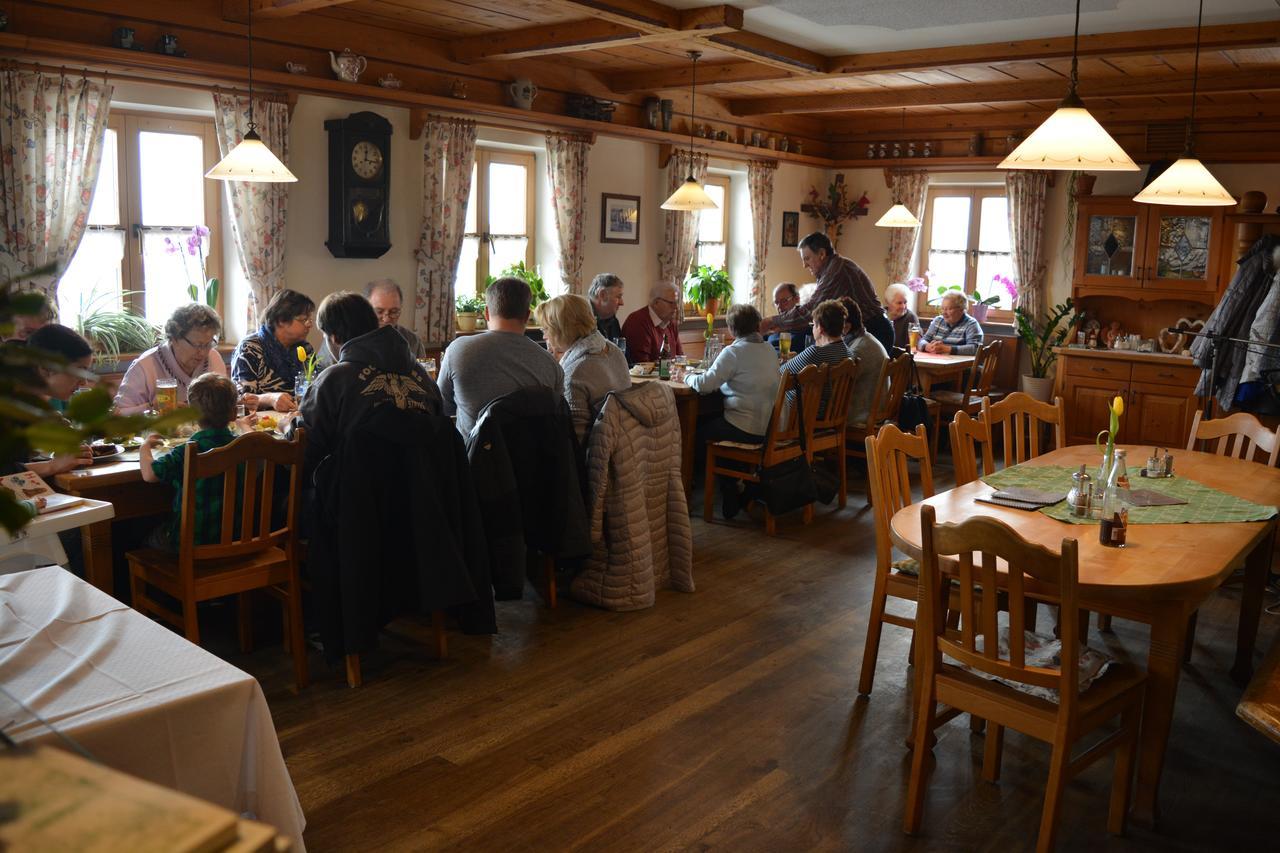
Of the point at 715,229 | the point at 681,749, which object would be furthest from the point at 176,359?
the point at 715,229

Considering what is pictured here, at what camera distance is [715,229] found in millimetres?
9328

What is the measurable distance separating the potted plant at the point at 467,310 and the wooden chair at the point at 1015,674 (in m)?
4.61

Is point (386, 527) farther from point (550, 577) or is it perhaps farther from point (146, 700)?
point (146, 700)

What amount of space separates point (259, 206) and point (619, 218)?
3052mm

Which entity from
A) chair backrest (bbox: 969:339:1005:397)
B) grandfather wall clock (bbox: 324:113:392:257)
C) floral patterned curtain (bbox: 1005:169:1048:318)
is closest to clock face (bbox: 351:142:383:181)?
grandfather wall clock (bbox: 324:113:392:257)

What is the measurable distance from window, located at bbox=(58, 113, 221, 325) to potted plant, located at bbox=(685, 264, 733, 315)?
3794 millimetres

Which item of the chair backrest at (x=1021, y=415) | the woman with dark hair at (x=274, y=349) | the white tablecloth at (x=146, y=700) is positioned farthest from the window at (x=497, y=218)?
the white tablecloth at (x=146, y=700)

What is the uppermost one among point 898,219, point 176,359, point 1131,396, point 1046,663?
point 898,219

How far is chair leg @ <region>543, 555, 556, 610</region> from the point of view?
425cm

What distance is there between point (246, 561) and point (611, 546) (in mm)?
1433

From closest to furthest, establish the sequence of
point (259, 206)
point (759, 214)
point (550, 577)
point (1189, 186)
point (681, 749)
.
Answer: point (681, 749)
point (1189, 186)
point (550, 577)
point (259, 206)
point (759, 214)

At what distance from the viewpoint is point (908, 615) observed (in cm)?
428

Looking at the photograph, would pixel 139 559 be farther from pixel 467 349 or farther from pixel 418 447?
pixel 467 349

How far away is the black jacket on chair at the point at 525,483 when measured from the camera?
3809 mm
